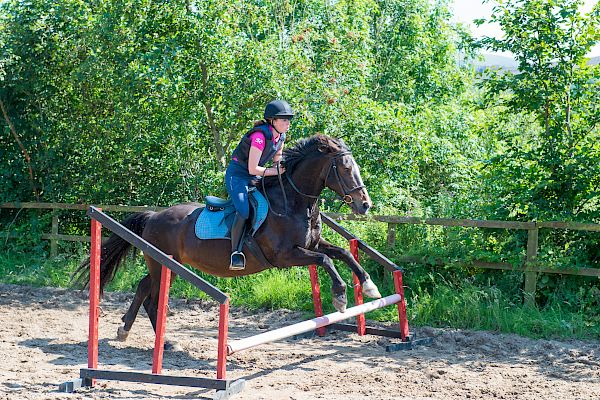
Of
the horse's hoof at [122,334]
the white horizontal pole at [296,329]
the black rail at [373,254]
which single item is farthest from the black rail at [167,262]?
the black rail at [373,254]

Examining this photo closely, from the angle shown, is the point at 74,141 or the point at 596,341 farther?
the point at 74,141

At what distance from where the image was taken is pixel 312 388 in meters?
6.13

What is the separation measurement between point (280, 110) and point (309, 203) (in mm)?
941

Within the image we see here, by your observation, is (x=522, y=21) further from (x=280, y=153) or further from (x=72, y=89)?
(x=72, y=89)

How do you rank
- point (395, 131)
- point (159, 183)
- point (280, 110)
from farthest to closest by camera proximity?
point (159, 183) → point (395, 131) → point (280, 110)

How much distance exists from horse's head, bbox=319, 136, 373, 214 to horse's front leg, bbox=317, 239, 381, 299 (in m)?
0.47

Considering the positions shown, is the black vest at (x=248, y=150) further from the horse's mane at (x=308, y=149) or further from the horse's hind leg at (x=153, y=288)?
the horse's hind leg at (x=153, y=288)

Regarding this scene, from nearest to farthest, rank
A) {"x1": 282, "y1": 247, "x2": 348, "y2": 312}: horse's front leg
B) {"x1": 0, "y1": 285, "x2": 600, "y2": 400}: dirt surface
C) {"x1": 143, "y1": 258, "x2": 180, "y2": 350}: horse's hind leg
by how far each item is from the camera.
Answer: {"x1": 0, "y1": 285, "x2": 600, "y2": 400}: dirt surface
{"x1": 282, "y1": 247, "x2": 348, "y2": 312}: horse's front leg
{"x1": 143, "y1": 258, "x2": 180, "y2": 350}: horse's hind leg

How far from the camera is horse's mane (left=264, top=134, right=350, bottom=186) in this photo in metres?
6.88

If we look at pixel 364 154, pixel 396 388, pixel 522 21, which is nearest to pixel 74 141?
pixel 364 154

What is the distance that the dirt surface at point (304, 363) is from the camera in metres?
6.03

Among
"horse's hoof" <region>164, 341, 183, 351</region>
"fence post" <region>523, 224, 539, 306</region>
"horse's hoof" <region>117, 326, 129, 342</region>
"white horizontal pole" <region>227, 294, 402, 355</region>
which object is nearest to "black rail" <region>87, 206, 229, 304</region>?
"white horizontal pole" <region>227, 294, 402, 355</region>

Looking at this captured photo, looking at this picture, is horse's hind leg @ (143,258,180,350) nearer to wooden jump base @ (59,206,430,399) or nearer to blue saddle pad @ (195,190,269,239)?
blue saddle pad @ (195,190,269,239)

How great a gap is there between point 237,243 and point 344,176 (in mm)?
1265
